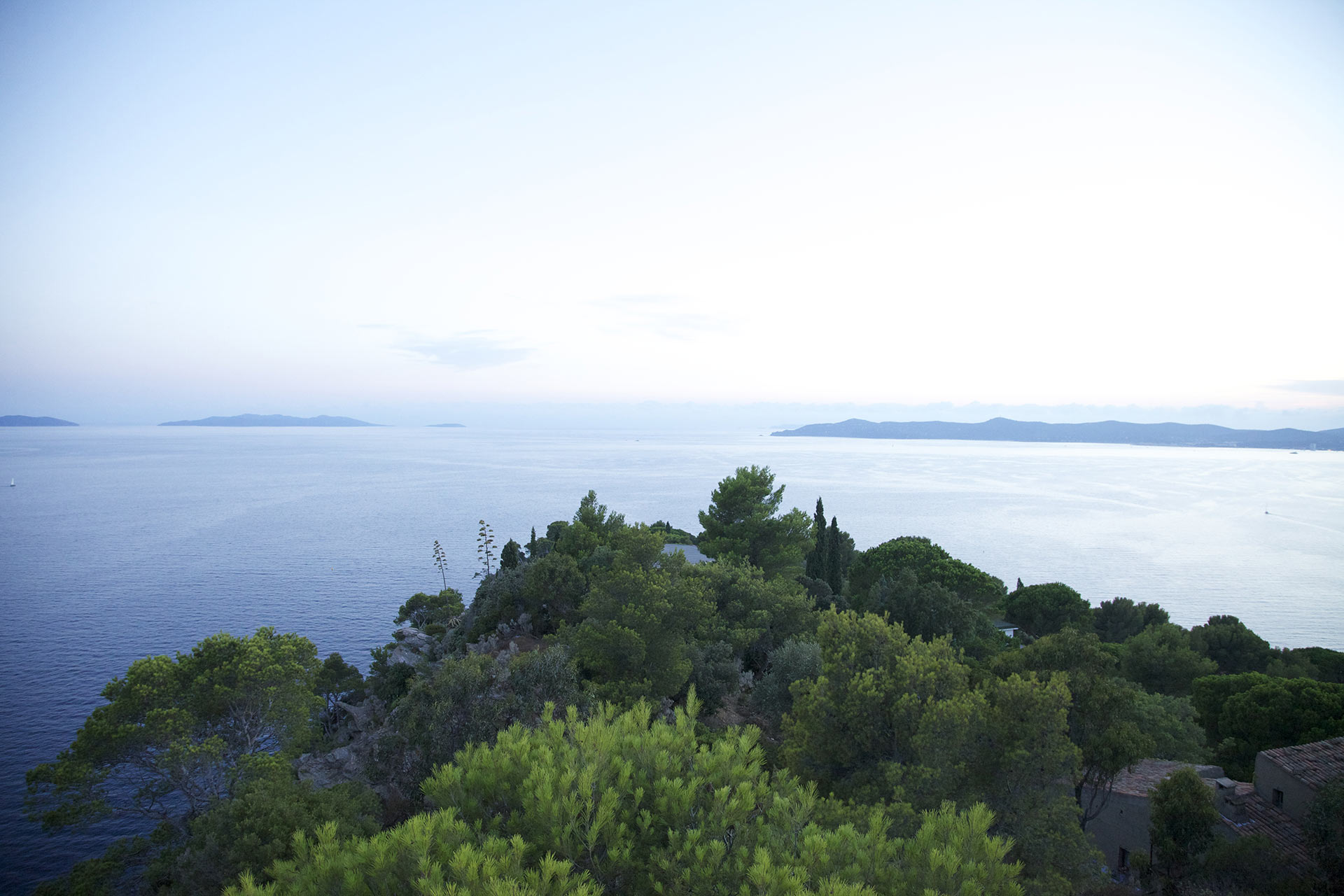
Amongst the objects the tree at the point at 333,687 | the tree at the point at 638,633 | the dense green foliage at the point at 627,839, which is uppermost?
the dense green foliage at the point at 627,839

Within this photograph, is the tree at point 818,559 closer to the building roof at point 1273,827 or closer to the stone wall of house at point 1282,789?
the building roof at point 1273,827

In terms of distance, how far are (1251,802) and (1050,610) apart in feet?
96.3

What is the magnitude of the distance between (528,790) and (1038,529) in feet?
346

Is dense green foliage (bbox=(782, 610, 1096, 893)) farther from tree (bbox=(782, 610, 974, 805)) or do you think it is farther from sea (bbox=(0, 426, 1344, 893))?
sea (bbox=(0, 426, 1344, 893))

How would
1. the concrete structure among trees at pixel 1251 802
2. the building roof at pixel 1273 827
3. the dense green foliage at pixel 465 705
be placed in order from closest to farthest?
the dense green foliage at pixel 465 705 → the building roof at pixel 1273 827 → the concrete structure among trees at pixel 1251 802

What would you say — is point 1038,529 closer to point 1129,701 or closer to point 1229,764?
point 1229,764

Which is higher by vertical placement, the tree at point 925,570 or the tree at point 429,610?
the tree at point 925,570

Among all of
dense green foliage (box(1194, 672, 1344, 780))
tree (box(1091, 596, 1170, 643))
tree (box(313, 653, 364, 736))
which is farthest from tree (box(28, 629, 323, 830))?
tree (box(1091, 596, 1170, 643))

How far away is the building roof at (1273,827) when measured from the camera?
1530 centimetres

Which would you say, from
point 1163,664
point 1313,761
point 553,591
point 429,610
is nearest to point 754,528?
point 553,591

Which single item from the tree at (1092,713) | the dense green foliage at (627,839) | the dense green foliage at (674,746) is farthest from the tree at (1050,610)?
the dense green foliage at (627,839)

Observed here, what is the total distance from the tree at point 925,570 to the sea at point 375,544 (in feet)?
79.4

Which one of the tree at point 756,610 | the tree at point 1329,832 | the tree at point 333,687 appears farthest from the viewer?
the tree at point 333,687

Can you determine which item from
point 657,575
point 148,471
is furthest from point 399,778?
point 148,471
